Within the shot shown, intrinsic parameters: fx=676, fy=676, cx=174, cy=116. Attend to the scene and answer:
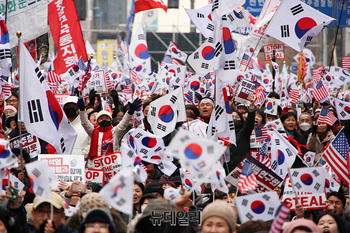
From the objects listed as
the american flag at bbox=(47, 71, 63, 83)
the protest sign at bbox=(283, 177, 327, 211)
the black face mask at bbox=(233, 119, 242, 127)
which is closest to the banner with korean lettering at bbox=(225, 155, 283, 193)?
the protest sign at bbox=(283, 177, 327, 211)

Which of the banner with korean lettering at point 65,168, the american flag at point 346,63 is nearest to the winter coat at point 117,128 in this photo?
the banner with korean lettering at point 65,168

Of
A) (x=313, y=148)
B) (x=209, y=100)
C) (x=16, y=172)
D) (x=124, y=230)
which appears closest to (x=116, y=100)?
(x=209, y=100)

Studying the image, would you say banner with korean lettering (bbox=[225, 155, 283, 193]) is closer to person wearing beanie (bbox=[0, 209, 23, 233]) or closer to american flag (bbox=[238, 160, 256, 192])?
american flag (bbox=[238, 160, 256, 192])

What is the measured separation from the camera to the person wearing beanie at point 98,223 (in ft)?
15.9

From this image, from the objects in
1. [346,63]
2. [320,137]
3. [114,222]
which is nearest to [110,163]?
[114,222]

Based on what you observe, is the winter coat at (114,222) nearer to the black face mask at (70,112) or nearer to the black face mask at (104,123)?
the black face mask at (104,123)

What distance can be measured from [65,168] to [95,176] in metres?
0.39

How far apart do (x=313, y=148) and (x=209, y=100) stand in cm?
190

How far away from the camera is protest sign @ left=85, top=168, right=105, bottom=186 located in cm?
732

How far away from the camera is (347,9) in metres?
25.9

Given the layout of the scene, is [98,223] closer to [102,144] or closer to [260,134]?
[102,144]

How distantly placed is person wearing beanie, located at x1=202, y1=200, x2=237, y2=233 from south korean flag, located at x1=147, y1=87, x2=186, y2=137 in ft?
13.2

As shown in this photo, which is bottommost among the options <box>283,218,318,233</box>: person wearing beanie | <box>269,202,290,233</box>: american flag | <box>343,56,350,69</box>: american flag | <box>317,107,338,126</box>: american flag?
<box>343,56,350,69</box>: american flag

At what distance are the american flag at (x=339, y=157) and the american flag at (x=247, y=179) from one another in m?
1.17
